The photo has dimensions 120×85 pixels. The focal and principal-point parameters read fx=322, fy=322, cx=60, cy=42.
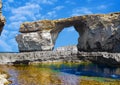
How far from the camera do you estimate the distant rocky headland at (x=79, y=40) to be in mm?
59284

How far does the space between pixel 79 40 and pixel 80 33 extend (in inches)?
81.1

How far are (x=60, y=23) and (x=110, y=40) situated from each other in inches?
648

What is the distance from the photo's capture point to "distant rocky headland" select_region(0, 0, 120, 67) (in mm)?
59284

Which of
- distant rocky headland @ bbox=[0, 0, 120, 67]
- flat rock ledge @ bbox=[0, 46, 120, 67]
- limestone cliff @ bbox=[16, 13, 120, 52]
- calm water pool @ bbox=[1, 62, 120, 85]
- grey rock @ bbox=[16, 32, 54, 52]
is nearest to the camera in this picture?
calm water pool @ bbox=[1, 62, 120, 85]

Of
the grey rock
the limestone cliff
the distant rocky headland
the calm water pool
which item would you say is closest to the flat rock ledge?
the distant rocky headland

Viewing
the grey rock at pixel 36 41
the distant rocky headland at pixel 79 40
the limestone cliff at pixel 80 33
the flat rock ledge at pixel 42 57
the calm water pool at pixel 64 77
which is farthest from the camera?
the grey rock at pixel 36 41

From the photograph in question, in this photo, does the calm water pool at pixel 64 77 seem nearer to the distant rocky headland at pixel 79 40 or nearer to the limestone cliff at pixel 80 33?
the distant rocky headland at pixel 79 40

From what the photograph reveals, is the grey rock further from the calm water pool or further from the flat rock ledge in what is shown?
the calm water pool

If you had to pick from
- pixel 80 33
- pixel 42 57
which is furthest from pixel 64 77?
pixel 80 33

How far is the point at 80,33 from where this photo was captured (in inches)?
3258

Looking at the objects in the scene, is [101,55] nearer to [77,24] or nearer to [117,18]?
[117,18]

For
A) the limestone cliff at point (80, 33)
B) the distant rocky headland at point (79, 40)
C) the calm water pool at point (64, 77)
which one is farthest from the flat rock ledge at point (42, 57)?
the limestone cliff at point (80, 33)

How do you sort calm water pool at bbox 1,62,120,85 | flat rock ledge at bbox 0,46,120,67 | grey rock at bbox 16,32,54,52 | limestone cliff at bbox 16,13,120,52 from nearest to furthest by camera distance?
calm water pool at bbox 1,62,120,85 → flat rock ledge at bbox 0,46,120,67 → limestone cliff at bbox 16,13,120,52 → grey rock at bbox 16,32,54,52

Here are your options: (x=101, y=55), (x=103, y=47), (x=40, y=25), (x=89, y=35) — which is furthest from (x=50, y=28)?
(x=101, y=55)
